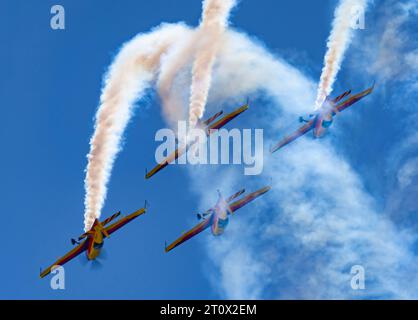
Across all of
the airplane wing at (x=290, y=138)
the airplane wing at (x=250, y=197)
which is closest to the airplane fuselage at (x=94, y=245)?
the airplane wing at (x=250, y=197)

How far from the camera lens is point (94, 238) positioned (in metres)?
105

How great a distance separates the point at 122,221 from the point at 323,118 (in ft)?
55.4

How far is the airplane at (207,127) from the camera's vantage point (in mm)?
108062

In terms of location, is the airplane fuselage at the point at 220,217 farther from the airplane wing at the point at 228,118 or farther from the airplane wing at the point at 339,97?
the airplane wing at the point at 339,97

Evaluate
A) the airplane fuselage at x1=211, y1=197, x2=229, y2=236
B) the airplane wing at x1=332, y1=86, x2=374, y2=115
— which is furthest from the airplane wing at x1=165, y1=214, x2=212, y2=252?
the airplane wing at x1=332, y1=86, x2=374, y2=115

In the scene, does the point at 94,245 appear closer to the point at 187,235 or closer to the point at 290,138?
the point at 187,235

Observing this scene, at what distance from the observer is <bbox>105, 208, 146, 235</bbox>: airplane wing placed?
10638cm

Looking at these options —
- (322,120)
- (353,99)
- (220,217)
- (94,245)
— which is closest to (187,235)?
(220,217)

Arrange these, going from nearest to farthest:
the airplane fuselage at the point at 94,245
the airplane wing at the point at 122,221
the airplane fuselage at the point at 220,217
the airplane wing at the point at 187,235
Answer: the airplane fuselage at the point at 94,245, the airplane wing at the point at 122,221, the airplane fuselage at the point at 220,217, the airplane wing at the point at 187,235

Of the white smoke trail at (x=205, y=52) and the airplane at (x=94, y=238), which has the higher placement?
the white smoke trail at (x=205, y=52)

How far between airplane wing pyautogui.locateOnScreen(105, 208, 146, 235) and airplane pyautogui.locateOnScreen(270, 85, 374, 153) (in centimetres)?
1183

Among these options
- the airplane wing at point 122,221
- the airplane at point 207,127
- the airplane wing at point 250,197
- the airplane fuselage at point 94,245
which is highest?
the airplane at point 207,127
